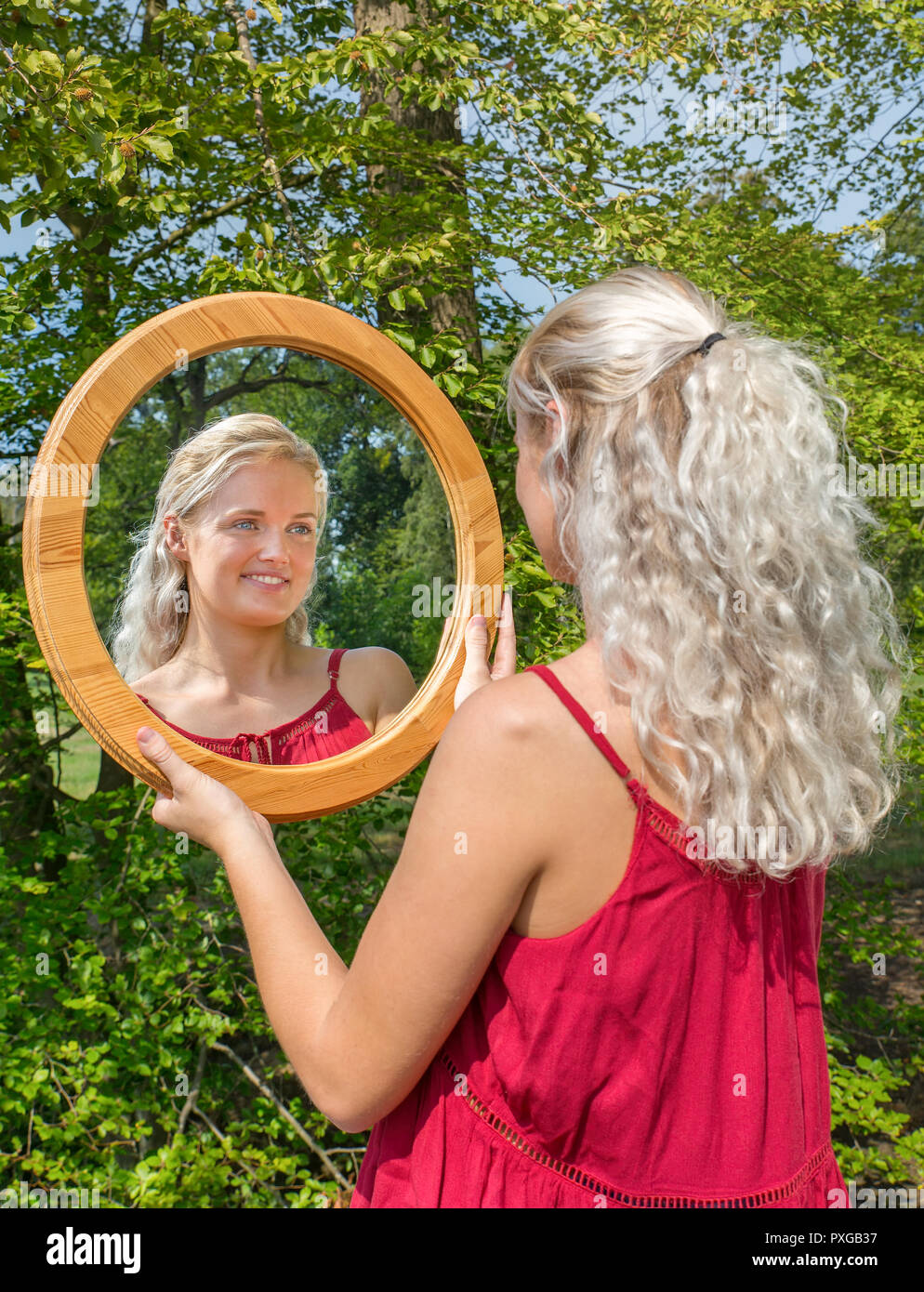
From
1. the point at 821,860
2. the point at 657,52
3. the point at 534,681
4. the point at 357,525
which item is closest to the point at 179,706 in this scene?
the point at 357,525

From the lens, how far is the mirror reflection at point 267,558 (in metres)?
1.46

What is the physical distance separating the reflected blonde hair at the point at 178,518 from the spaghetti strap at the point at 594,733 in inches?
27.2

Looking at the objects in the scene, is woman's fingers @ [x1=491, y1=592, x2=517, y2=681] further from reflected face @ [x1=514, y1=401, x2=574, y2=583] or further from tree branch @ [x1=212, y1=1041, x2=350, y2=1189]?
tree branch @ [x1=212, y1=1041, x2=350, y2=1189]

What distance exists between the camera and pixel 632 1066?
1.07m

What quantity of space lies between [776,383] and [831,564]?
206mm

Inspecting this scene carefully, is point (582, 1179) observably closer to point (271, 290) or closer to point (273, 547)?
point (273, 547)

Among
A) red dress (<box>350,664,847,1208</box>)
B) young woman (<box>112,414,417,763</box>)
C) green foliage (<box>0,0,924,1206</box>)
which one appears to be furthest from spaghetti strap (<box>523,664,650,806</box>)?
green foliage (<box>0,0,924,1206</box>)

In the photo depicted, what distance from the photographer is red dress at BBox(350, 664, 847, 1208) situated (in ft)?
3.41

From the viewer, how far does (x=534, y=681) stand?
3.31ft

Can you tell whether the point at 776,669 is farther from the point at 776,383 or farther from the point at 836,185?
the point at 836,185

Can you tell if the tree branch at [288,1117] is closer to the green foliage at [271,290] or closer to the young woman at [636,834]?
the green foliage at [271,290]

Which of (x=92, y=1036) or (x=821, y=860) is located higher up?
(x=821, y=860)

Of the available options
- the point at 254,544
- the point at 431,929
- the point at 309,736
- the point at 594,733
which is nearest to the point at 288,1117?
the point at 309,736

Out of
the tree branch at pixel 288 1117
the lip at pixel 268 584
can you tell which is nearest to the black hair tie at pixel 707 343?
the lip at pixel 268 584
